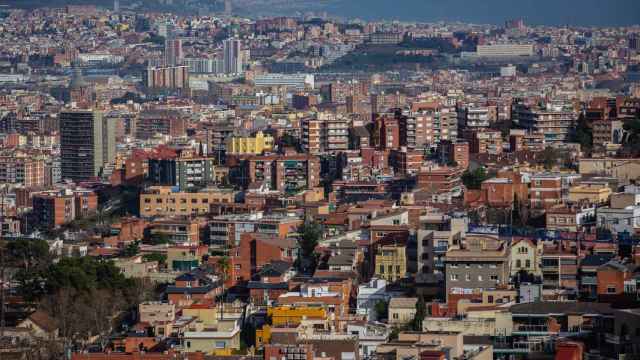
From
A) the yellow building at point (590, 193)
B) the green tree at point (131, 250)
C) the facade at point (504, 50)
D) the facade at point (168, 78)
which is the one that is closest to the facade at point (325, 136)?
the yellow building at point (590, 193)

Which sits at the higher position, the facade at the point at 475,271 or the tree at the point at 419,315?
the facade at the point at 475,271

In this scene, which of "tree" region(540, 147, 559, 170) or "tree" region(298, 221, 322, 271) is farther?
"tree" region(540, 147, 559, 170)

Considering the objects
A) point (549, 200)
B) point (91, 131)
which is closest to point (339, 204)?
point (549, 200)

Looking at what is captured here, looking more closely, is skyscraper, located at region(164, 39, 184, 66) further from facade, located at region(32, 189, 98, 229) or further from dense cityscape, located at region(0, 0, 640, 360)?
facade, located at region(32, 189, 98, 229)

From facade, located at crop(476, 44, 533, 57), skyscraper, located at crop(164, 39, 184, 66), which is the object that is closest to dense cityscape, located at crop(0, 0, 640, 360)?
skyscraper, located at crop(164, 39, 184, 66)

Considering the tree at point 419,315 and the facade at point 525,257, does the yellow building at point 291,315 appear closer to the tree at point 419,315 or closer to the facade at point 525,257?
the tree at point 419,315

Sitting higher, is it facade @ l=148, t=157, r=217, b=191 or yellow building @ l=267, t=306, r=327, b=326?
yellow building @ l=267, t=306, r=327, b=326

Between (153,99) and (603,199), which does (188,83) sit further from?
(603,199)
